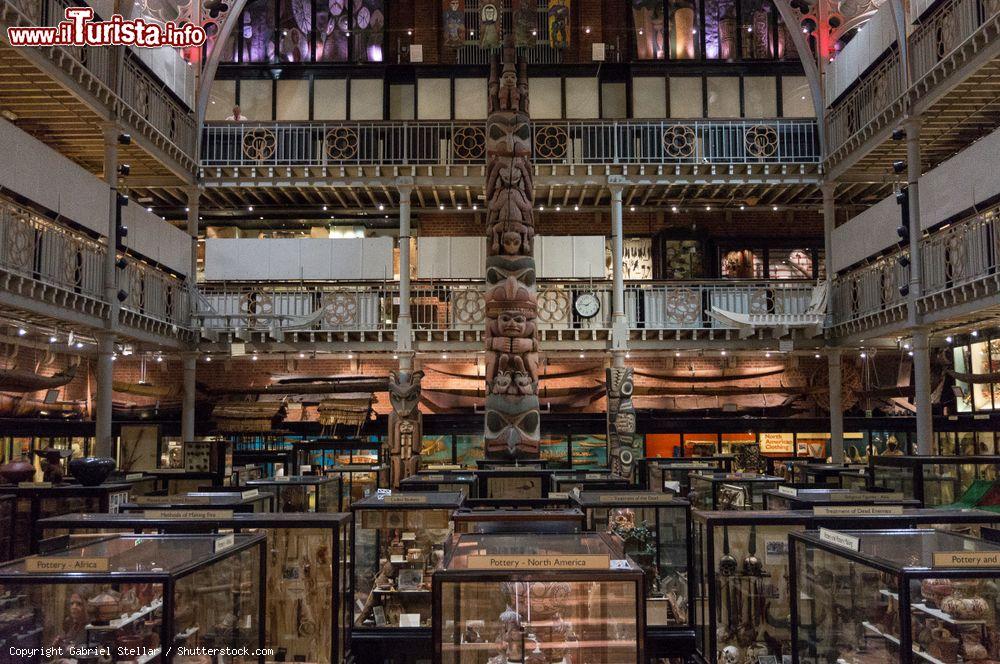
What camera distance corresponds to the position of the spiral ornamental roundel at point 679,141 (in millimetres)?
21094

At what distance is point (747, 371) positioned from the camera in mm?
23938

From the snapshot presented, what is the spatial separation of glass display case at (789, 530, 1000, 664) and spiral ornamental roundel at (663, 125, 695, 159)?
1675 cm

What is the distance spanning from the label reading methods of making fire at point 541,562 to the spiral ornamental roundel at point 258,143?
18521 mm

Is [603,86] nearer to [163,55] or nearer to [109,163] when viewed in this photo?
[163,55]

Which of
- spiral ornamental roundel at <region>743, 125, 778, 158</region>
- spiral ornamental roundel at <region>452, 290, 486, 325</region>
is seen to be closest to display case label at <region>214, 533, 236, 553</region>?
spiral ornamental roundel at <region>452, 290, 486, 325</region>

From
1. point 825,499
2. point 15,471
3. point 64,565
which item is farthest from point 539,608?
point 15,471

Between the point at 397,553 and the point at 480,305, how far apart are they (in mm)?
13291

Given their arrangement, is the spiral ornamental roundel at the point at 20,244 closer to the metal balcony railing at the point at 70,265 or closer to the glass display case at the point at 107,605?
the metal balcony railing at the point at 70,265

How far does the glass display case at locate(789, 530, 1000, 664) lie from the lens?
420 cm

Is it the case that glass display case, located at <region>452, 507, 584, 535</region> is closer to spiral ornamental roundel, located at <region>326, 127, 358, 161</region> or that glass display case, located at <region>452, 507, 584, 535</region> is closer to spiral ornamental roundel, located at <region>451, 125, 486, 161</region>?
spiral ornamental roundel, located at <region>451, 125, 486, 161</region>

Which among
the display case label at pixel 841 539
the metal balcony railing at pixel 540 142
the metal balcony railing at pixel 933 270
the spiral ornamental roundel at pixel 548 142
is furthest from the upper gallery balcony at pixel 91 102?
Result: the metal balcony railing at pixel 933 270

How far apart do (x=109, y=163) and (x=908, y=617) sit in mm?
15481

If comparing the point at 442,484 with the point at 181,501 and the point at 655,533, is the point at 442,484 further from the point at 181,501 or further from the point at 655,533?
the point at 655,533

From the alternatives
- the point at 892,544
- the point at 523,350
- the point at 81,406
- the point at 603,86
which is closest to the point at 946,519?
the point at 892,544
